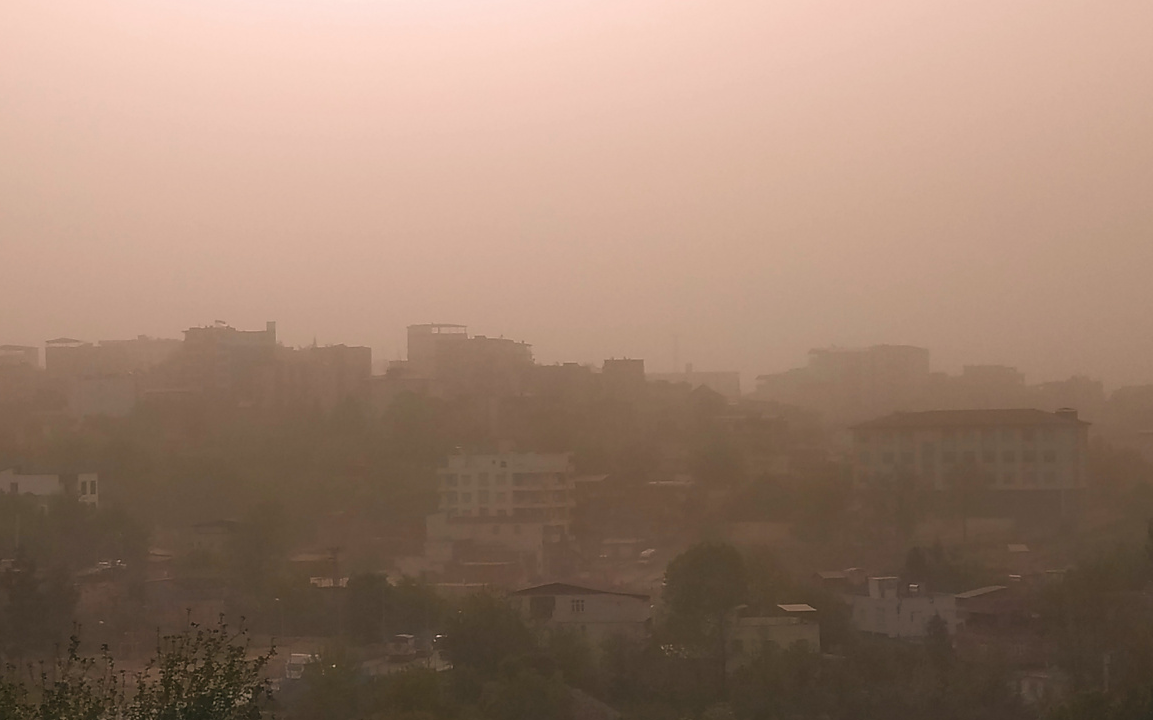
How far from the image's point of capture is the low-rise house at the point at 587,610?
6.39 metres

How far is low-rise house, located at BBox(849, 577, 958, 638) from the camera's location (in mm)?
6492

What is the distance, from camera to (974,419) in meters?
9.09

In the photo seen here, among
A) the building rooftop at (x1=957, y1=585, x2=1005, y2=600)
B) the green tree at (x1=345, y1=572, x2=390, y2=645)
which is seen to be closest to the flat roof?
the building rooftop at (x1=957, y1=585, x2=1005, y2=600)

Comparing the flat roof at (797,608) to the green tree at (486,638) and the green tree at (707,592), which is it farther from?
the green tree at (486,638)

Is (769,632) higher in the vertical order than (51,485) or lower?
lower

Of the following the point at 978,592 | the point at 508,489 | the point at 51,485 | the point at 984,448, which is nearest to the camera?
the point at 978,592

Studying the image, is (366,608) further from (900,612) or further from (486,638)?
(900,612)

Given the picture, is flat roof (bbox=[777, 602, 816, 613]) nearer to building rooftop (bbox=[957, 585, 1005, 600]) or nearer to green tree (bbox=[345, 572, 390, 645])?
building rooftop (bbox=[957, 585, 1005, 600])

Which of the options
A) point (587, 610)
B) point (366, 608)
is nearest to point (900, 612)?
point (587, 610)

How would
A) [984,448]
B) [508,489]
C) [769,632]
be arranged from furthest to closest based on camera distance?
[508,489] < [984,448] < [769,632]

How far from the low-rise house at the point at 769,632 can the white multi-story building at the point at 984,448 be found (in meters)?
3.02

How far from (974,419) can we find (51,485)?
6.83 metres

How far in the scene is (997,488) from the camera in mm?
8750

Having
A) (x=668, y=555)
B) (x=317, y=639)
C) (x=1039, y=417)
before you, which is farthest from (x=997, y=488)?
(x=317, y=639)
